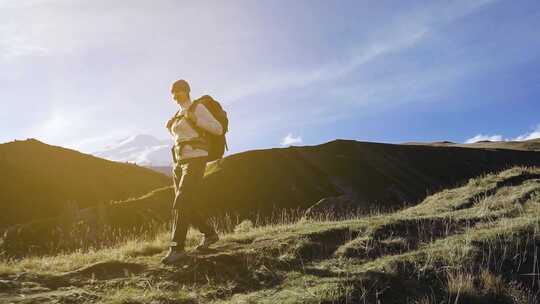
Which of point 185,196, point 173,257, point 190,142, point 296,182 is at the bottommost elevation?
point 173,257

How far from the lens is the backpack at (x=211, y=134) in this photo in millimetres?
6230

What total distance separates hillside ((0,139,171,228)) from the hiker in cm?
4917

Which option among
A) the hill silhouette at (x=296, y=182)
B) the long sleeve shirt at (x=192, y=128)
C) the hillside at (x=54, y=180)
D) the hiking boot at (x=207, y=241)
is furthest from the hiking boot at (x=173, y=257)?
the hillside at (x=54, y=180)

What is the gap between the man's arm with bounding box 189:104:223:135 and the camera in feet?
19.9

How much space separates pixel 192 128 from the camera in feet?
20.3

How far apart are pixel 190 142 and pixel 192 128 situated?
20 centimetres

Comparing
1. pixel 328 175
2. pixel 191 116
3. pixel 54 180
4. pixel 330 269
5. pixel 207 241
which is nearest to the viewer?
pixel 330 269

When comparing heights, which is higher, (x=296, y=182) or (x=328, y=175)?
(x=328, y=175)

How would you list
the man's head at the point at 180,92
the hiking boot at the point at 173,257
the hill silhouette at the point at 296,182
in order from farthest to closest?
the hill silhouette at the point at 296,182 → the man's head at the point at 180,92 → the hiking boot at the point at 173,257

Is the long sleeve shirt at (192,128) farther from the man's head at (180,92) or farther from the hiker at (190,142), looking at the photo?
the man's head at (180,92)

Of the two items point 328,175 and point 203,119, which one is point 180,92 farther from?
point 328,175

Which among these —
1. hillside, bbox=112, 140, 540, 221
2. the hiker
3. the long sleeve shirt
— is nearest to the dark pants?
the hiker

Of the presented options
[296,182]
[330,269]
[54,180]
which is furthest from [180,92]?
[54,180]

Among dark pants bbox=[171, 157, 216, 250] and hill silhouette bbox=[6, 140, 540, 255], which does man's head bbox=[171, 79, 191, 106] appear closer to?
dark pants bbox=[171, 157, 216, 250]
